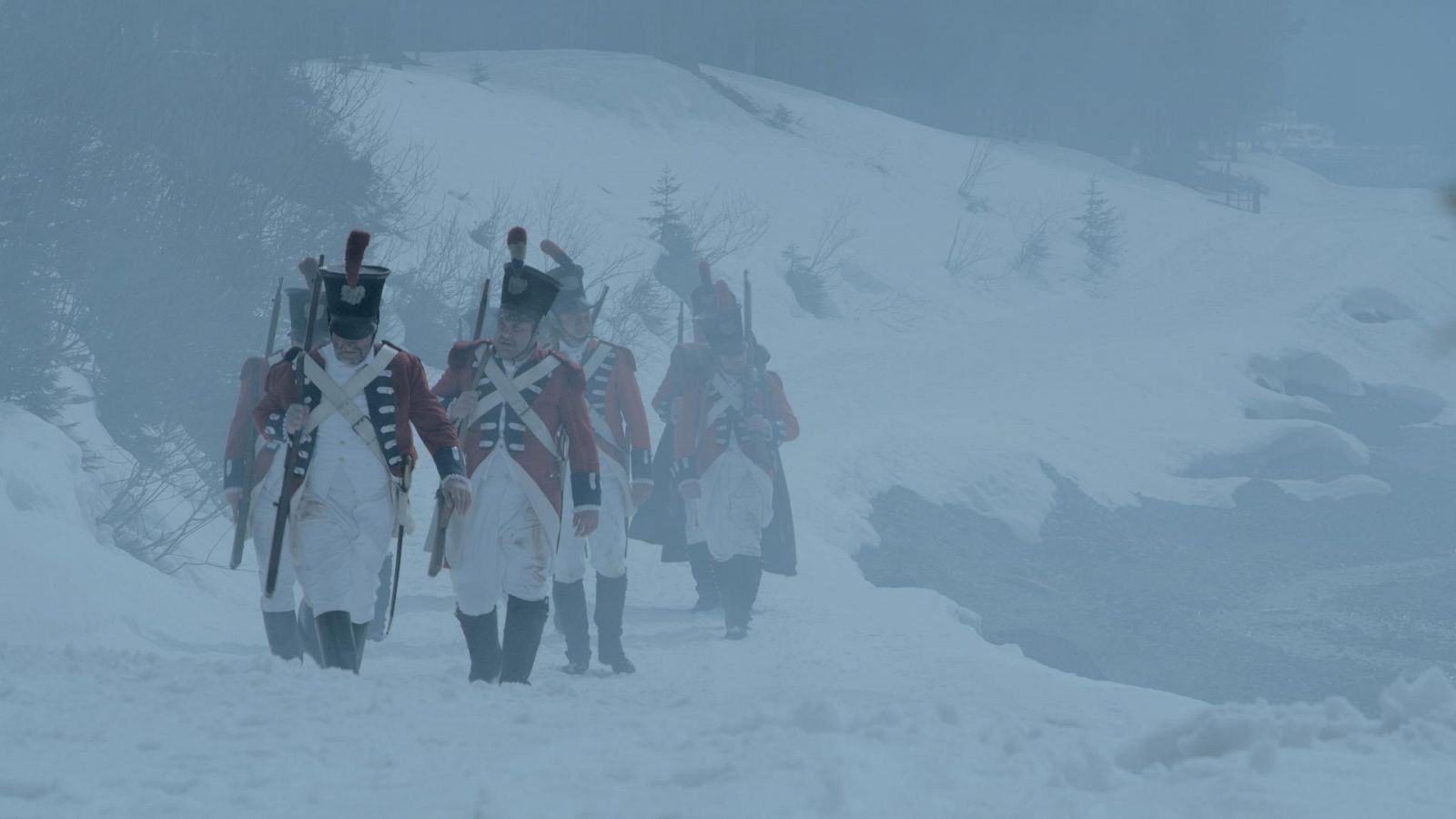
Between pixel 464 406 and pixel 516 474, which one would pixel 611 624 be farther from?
pixel 464 406

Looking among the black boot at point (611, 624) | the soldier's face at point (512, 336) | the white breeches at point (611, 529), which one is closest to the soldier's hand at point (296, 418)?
the soldier's face at point (512, 336)

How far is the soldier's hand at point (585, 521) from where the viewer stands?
22.0 feet

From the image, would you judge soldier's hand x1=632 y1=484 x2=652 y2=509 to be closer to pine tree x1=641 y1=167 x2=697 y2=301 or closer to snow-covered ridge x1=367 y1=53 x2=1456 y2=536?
snow-covered ridge x1=367 y1=53 x2=1456 y2=536

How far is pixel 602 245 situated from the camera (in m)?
26.5

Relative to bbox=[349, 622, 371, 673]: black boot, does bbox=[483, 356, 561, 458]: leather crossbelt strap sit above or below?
above

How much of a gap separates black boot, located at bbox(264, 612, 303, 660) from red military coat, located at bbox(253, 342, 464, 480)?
1437 mm

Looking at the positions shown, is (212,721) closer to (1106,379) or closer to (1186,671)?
(1186,671)

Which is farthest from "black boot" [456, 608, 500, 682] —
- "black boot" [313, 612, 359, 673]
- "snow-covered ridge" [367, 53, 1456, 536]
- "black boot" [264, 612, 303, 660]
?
"snow-covered ridge" [367, 53, 1456, 536]

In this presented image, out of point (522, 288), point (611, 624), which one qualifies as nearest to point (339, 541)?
point (522, 288)

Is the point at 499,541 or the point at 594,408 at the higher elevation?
the point at 594,408

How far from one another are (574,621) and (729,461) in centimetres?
242

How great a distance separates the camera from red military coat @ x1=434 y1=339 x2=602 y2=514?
666cm

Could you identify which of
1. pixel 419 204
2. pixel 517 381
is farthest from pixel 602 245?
pixel 517 381

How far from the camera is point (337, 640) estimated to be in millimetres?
6035
